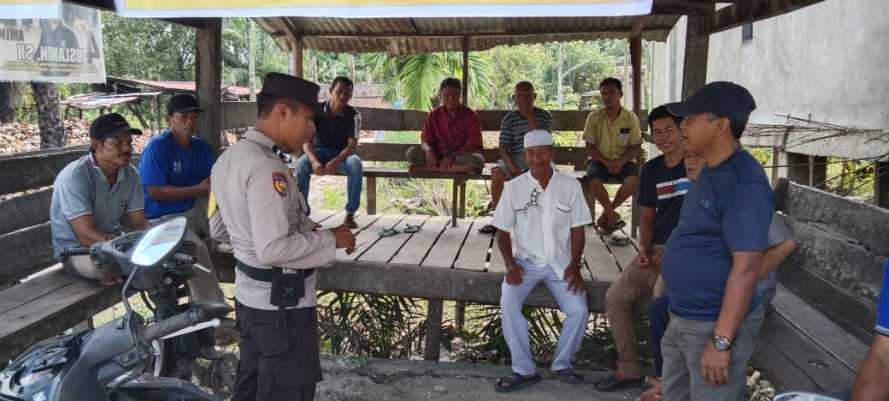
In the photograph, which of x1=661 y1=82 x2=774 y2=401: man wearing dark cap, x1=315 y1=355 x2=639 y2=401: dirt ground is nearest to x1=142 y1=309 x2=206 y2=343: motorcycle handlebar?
x1=661 y1=82 x2=774 y2=401: man wearing dark cap

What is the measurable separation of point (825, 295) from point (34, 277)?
453cm

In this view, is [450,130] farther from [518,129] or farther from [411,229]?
[411,229]

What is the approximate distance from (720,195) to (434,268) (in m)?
2.42

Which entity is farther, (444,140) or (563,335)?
(444,140)

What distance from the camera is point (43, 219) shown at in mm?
4488

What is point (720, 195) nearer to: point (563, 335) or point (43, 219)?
point (563, 335)

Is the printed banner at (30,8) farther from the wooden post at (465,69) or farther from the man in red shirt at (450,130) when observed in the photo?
the wooden post at (465,69)

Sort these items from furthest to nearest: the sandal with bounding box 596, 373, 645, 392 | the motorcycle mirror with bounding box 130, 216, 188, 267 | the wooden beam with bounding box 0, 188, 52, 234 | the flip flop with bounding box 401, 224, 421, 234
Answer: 1. the flip flop with bounding box 401, 224, 421, 234
2. the wooden beam with bounding box 0, 188, 52, 234
3. the sandal with bounding box 596, 373, 645, 392
4. the motorcycle mirror with bounding box 130, 216, 188, 267

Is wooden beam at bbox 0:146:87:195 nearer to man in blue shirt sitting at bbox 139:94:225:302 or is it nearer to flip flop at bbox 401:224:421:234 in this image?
man in blue shirt sitting at bbox 139:94:225:302

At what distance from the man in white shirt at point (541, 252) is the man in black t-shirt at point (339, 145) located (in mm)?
2059

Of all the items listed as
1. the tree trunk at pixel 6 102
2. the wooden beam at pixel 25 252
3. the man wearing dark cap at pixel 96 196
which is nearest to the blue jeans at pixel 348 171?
the man wearing dark cap at pixel 96 196

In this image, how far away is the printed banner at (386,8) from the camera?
2.44m

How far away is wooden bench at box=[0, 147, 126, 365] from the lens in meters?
3.14

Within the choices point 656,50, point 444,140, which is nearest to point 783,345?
point 444,140
